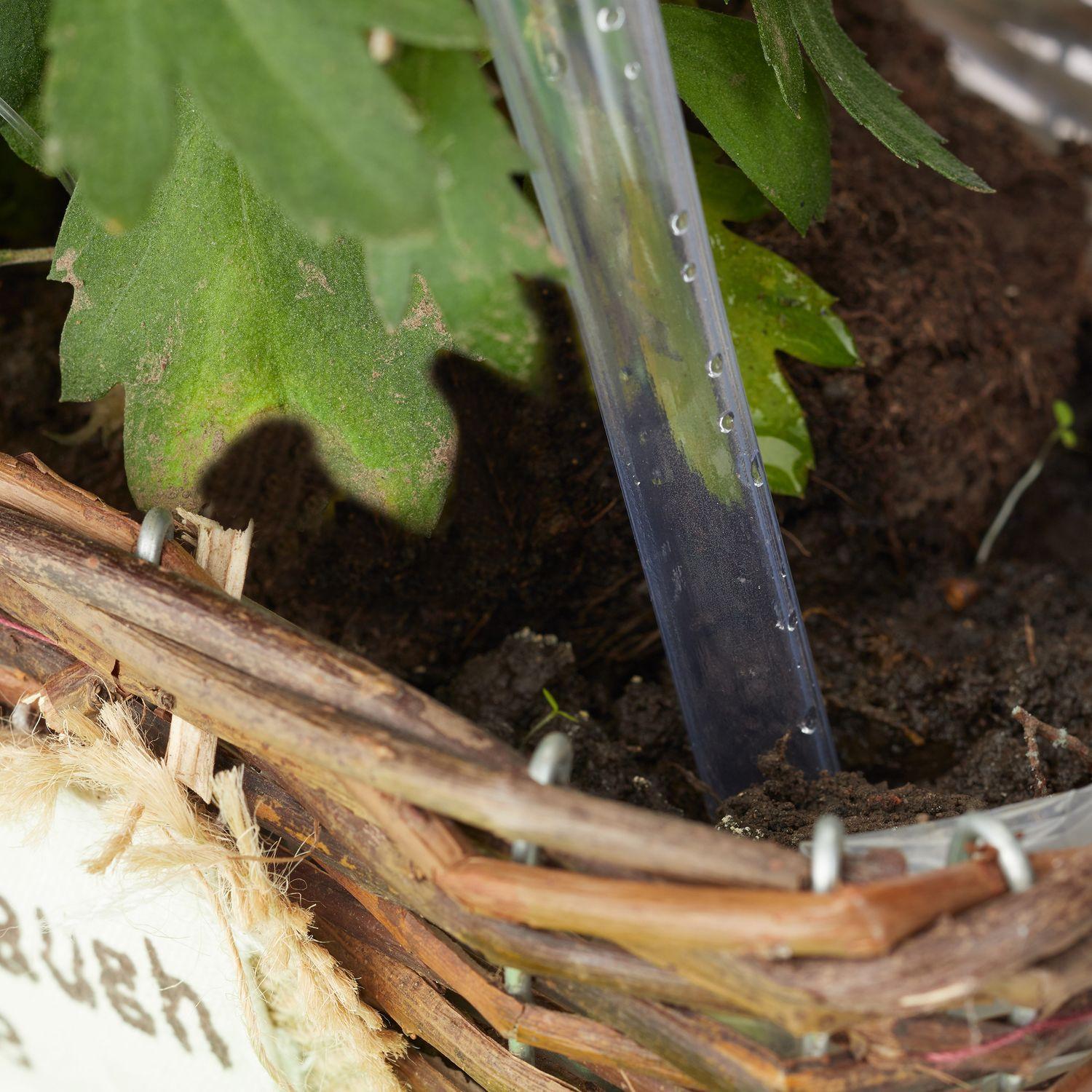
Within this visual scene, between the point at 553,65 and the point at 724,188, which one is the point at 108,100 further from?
the point at 724,188

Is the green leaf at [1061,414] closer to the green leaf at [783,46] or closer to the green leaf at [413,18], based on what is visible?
the green leaf at [783,46]

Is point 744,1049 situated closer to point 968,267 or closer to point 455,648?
point 455,648

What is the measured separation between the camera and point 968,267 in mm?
1001

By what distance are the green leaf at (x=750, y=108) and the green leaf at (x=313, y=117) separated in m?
0.37

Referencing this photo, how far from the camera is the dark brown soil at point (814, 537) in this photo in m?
0.83

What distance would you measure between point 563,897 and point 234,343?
1.34 ft

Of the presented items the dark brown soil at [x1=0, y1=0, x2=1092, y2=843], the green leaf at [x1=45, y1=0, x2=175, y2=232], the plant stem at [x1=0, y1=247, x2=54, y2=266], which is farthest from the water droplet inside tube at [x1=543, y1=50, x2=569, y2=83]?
the plant stem at [x1=0, y1=247, x2=54, y2=266]

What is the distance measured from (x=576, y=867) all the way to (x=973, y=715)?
0.53 metres

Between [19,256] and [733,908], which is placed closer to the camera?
[733,908]

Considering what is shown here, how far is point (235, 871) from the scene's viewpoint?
0.54 metres

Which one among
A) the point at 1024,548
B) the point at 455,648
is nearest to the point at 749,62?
the point at 455,648

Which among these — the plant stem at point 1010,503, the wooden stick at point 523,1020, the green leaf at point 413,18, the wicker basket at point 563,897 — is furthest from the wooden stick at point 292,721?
the plant stem at point 1010,503

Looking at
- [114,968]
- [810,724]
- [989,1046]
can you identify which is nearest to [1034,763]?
[810,724]

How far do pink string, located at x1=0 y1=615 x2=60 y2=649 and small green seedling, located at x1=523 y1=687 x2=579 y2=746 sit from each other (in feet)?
1.11
